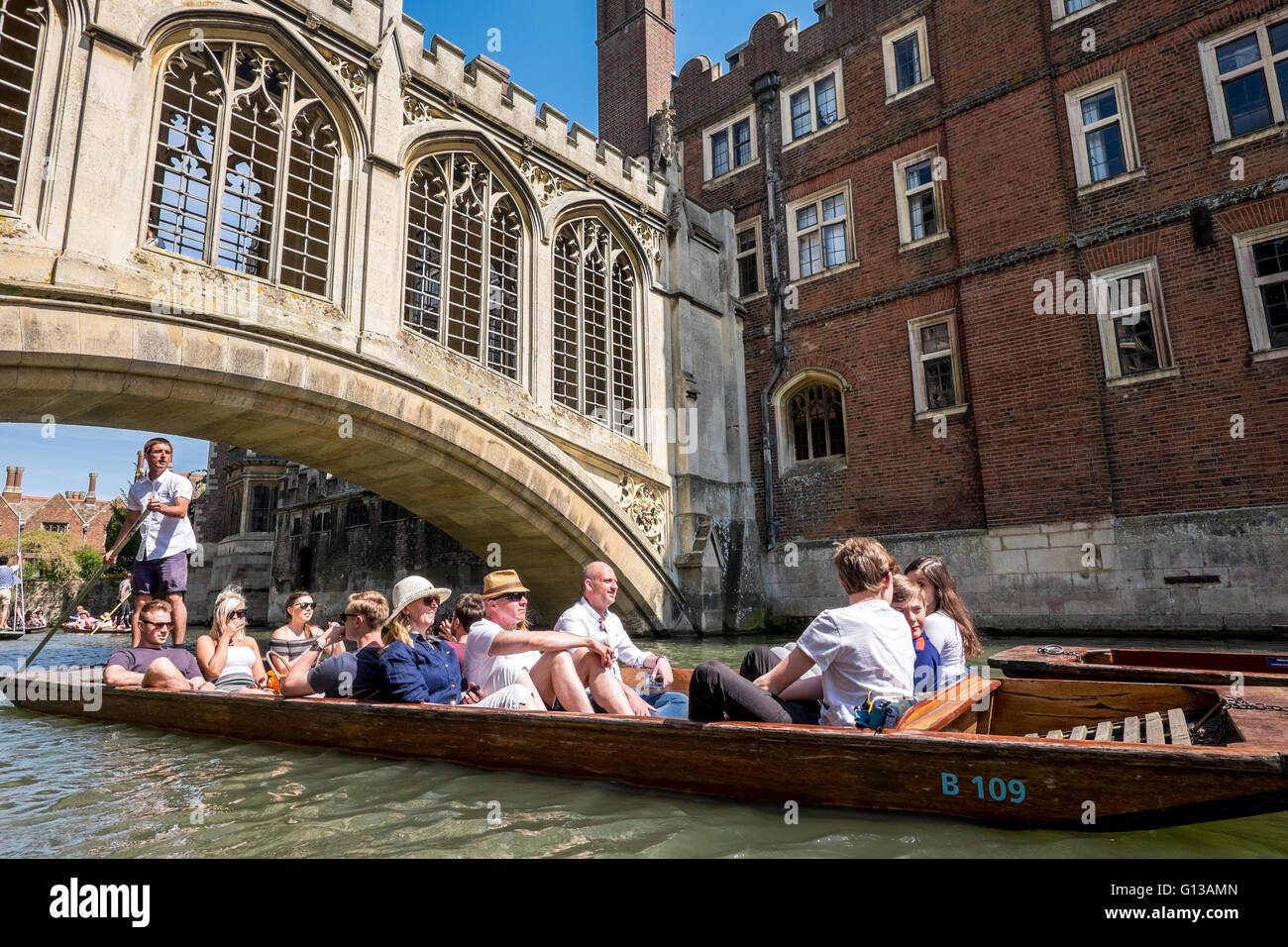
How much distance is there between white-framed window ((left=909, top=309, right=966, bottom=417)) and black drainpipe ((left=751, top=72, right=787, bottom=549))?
92.1 inches

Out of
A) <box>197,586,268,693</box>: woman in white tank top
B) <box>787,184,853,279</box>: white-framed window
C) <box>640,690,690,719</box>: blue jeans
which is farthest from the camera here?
<box>787,184,853,279</box>: white-framed window

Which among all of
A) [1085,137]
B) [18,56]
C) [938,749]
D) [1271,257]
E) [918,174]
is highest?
[918,174]

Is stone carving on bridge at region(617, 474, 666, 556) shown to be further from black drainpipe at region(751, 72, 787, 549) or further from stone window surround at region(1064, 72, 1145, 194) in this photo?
stone window surround at region(1064, 72, 1145, 194)

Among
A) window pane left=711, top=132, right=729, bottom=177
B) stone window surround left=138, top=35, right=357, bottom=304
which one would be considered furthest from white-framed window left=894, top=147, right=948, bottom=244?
stone window surround left=138, top=35, right=357, bottom=304

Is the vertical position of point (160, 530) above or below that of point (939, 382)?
below

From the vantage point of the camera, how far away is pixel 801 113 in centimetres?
1386

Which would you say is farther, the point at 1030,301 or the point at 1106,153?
the point at 1030,301

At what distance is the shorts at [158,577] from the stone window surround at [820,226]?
10404mm

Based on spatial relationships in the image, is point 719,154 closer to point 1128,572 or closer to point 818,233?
point 818,233

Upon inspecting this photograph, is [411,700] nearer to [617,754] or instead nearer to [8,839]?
[617,754]

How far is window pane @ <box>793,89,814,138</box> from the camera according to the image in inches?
542

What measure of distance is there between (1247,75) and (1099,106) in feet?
5.25

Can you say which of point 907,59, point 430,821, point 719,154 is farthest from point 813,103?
point 430,821

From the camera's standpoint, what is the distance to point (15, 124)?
24.8 ft
